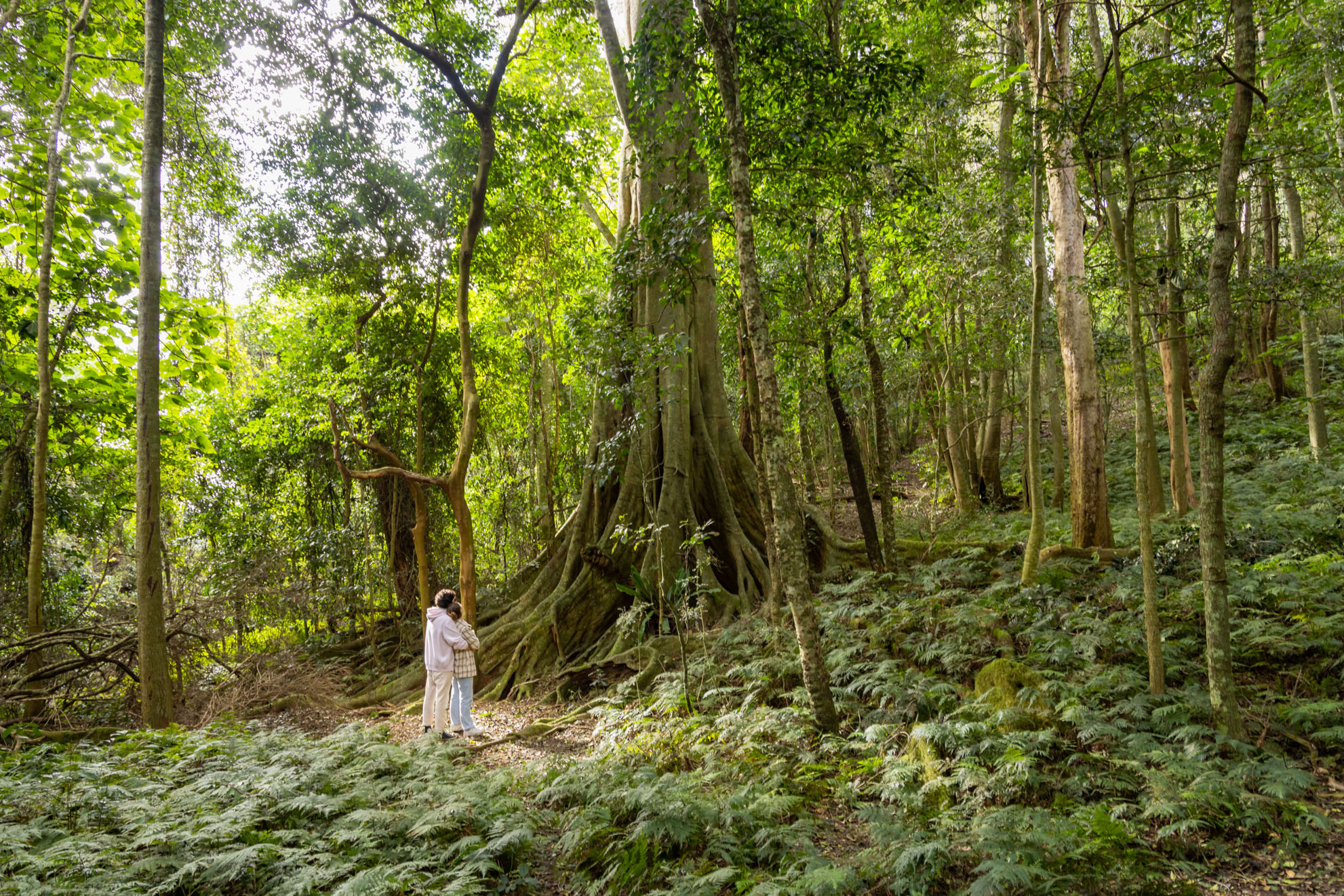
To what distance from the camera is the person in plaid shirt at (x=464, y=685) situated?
738 centimetres

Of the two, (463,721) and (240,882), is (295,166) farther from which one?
(240,882)

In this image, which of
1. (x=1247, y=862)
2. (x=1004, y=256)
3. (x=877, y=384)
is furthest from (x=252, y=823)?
(x=1004, y=256)

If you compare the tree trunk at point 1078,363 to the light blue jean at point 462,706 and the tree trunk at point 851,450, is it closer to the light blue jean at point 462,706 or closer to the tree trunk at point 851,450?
the tree trunk at point 851,450

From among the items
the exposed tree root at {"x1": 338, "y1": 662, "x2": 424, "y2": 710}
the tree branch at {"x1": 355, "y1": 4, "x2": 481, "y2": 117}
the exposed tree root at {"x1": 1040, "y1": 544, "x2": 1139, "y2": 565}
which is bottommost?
the exposed tree root at {"x1": 338, "y1": 662, "x2": 424, "y2": 710}

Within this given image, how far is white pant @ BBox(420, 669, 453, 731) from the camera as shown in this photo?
24.6ft

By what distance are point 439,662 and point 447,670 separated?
5.1 inches

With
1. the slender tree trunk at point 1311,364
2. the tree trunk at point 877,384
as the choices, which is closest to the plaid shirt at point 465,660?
the tree trunk at point 877,384

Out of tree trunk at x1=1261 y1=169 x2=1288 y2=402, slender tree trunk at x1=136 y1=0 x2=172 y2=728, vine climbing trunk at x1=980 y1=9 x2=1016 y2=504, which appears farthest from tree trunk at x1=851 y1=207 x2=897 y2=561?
tree trunk at x1=1261 y1=169 x2=1288 y2=402

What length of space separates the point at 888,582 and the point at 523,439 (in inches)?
418

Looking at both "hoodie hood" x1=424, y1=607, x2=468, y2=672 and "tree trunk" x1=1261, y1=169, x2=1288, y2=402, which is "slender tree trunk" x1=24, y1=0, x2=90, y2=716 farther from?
"tree trunk" x1=1261, y1=169, x2=1288, y2=402

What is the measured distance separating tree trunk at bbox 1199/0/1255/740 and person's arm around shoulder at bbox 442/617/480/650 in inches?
253

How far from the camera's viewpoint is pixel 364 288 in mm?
11508

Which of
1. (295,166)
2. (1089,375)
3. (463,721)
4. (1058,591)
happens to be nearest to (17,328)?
(295,166)

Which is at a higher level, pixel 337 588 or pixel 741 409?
pixel 741 409
